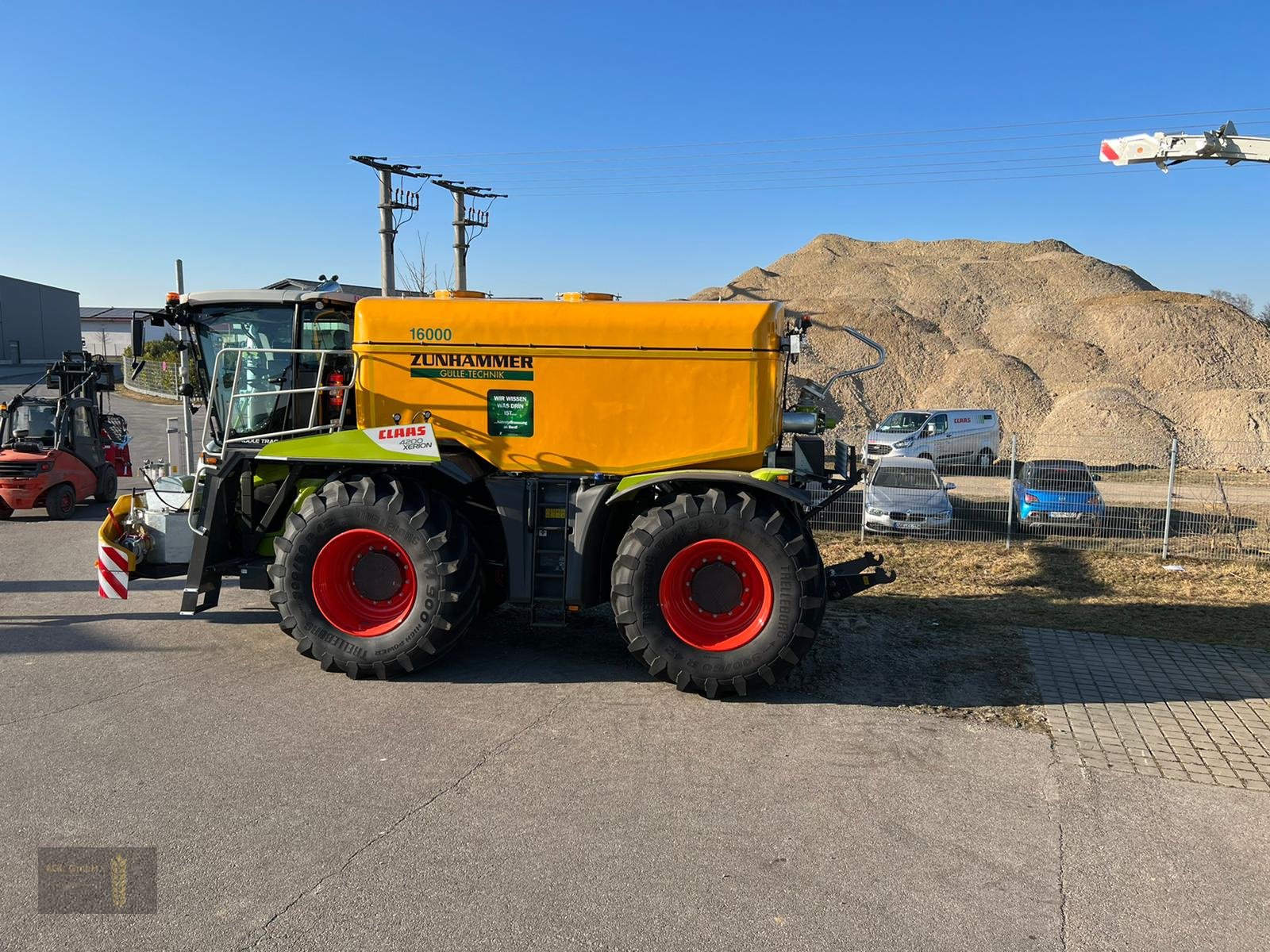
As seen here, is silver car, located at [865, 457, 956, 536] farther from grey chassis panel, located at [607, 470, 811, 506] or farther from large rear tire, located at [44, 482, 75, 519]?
large rear tire, located at [44, 482, 75, 519]

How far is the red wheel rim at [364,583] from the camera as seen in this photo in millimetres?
6281

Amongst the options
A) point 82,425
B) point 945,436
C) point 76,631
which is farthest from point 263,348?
point 945,436

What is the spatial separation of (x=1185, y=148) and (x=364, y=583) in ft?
37.5

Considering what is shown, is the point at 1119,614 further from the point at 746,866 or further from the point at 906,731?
the point at 746,866

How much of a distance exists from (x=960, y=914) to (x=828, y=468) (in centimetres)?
385

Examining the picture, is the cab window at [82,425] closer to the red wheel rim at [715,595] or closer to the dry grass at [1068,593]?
the dry grass at [1068,593]

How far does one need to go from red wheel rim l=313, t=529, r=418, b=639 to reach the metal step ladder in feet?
2.86

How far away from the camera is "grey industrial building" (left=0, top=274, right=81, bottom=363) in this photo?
2542 inches

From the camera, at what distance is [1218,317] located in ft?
130

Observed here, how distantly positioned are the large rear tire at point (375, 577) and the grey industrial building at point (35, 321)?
70.5 m

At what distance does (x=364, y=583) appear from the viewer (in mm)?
6348

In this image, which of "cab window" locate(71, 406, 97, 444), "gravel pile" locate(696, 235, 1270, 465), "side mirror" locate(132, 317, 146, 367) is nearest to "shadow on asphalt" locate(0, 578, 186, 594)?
"side mirror" locate(132, 317, 146, 367)

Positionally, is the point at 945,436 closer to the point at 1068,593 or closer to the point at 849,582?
the point at 1068,593

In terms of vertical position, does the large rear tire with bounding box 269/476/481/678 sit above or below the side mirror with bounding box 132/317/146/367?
below
